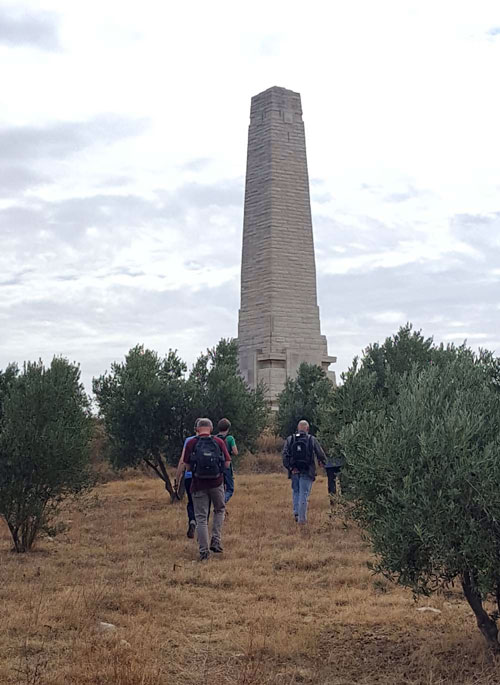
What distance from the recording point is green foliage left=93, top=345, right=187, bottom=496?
20516 millimetres

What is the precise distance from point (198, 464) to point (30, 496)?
10.4ft

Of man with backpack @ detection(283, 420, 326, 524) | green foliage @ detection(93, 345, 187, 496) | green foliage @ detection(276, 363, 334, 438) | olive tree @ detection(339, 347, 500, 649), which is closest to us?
olive tree @ detection(339, 347, 500, 649)

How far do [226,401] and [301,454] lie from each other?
8.14 m

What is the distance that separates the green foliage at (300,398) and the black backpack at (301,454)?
14.4 m

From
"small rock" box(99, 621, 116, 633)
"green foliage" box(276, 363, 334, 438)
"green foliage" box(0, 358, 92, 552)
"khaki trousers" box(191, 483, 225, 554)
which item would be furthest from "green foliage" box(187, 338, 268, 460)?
"small rock" box(99, 621, 116, 633)

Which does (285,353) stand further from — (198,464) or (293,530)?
(198,464)

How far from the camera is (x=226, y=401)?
2188 cm

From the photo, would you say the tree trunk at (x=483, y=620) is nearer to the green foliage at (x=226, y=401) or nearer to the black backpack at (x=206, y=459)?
the black backpack at (x=206, y=459)

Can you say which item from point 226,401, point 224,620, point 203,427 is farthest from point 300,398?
point 224,620

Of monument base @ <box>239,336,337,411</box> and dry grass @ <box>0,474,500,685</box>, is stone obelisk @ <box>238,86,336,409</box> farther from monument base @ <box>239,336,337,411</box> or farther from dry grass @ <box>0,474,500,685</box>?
dry grass @ <box>0,474,500,685</box>

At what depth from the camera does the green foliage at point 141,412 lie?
808 inches

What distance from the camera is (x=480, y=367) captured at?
768cm

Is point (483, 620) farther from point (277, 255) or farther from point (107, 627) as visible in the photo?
point (277, 255)

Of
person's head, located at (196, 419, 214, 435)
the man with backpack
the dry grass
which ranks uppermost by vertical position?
person's head, located at (196, 419, 214, 435)
